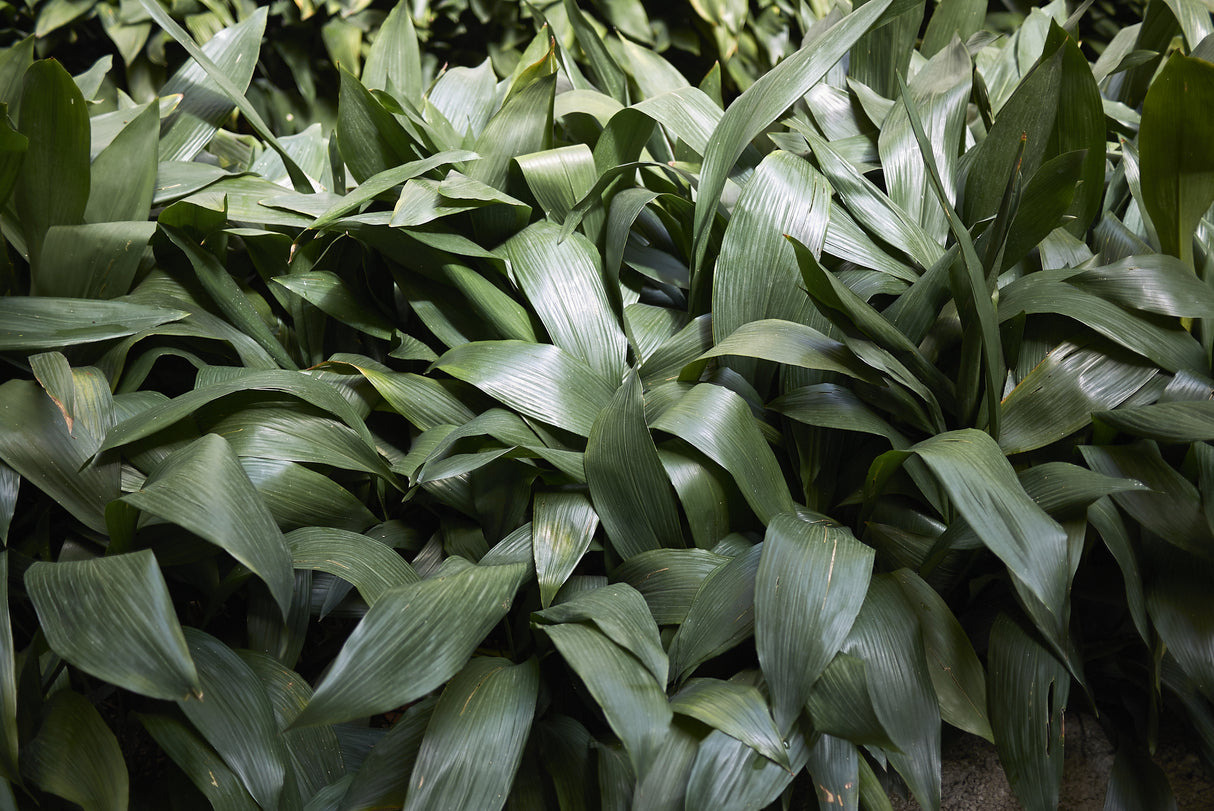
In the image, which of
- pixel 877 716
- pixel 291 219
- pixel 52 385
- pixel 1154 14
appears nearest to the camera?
pixel 877 716

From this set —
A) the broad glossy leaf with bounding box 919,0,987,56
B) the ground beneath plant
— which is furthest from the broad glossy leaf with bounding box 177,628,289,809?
the broad glossy leaf with bounding box 919,0,987,56

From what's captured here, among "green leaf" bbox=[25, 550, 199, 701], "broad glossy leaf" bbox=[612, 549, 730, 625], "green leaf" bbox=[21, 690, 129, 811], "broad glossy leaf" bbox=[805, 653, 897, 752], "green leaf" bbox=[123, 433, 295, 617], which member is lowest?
"broad glossy leaf" bbox=[805, 653, 897, 752]

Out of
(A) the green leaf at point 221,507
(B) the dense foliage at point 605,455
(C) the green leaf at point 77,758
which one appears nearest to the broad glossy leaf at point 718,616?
(B) the dense foliage at point 605,455

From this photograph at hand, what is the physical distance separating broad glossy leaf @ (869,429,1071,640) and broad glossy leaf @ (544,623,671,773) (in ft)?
0.86

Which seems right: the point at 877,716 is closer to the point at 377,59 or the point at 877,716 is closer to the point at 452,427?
the point at 452,427

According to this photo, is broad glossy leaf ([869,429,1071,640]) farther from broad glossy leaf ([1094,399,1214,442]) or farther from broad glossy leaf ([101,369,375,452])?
broad glossy leaf ([101,369,375,452])

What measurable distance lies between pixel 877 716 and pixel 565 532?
1.00 ft

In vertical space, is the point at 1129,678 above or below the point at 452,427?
below

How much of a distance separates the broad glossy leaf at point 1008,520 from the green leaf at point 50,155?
89 centimetres

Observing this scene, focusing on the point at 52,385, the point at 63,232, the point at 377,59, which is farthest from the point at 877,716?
the point at 377,59

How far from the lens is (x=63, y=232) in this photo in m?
0.84

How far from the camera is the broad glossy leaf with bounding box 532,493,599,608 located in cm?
73

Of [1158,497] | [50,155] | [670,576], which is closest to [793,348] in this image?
[670,576]

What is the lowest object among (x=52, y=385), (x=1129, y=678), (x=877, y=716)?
(x=1129, y=678)
